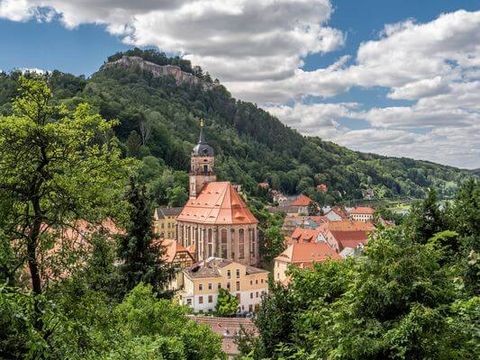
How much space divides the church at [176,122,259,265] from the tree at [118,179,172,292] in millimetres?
46973

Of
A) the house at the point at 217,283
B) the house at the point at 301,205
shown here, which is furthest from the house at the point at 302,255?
the house at the point at 301,205

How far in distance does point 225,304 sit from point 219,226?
759 inches

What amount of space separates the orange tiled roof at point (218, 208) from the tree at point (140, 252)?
4723 cm

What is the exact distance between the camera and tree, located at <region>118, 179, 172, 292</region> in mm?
24734

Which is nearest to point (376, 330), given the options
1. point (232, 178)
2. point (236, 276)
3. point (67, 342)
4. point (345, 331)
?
point (345, 331)

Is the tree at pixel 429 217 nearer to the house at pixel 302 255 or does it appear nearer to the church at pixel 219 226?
the house at pixel 302 255

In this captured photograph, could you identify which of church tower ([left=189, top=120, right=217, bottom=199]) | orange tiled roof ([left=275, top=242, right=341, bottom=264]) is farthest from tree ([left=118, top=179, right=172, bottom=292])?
church tower ([left=189, top=120, right=217, bottom=199])

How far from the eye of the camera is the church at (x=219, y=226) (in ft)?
238

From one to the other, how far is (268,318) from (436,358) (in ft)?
35.0

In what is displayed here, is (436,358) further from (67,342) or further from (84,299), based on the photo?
(84,299)

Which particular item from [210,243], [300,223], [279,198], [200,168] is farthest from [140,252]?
[279,198]

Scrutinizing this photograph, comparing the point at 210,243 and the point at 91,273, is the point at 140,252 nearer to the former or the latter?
the point at 91,273

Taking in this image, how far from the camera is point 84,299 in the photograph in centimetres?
1031

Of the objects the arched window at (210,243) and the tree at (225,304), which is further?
the arched window at (210,243)
